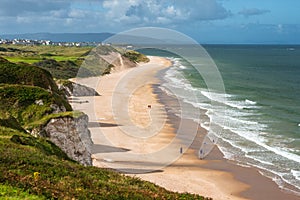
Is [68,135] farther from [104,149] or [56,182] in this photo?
[56,182]

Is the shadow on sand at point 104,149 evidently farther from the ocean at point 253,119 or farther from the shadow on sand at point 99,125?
the ocean at point 253,119

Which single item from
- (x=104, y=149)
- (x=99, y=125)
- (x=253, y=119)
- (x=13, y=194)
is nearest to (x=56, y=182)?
(x=13, y=194)

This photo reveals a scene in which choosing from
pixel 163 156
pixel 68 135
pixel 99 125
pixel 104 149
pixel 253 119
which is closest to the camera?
pixel 68 135

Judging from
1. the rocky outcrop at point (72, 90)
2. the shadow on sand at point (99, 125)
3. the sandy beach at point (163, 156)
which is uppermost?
the rocky outcrop at point (72, 90)

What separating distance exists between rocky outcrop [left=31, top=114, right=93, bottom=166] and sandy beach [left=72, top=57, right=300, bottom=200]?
4831 mm

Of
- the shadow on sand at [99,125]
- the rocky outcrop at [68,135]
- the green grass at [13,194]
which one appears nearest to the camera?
the green grass at [13,194]

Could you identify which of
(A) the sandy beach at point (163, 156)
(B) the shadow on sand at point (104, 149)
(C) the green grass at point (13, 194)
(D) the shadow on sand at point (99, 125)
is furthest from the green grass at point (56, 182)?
(D) the shadow on sand at point (99, 125)

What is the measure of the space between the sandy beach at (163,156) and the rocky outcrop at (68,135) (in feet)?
15.8

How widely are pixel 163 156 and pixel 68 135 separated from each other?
12718 millimetres

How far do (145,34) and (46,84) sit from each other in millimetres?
17682

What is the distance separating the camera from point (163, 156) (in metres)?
35.6

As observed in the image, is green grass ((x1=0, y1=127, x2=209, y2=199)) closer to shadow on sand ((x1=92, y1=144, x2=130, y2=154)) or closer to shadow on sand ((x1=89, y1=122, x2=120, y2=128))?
shadow on sand ((x1=92, y1=144, x2=130, y2=154))

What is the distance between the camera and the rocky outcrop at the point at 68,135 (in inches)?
965

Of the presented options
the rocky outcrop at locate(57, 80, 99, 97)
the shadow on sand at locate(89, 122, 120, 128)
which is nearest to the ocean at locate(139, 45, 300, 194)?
the shadow on sand at locate(89, 122, 120, 128)
